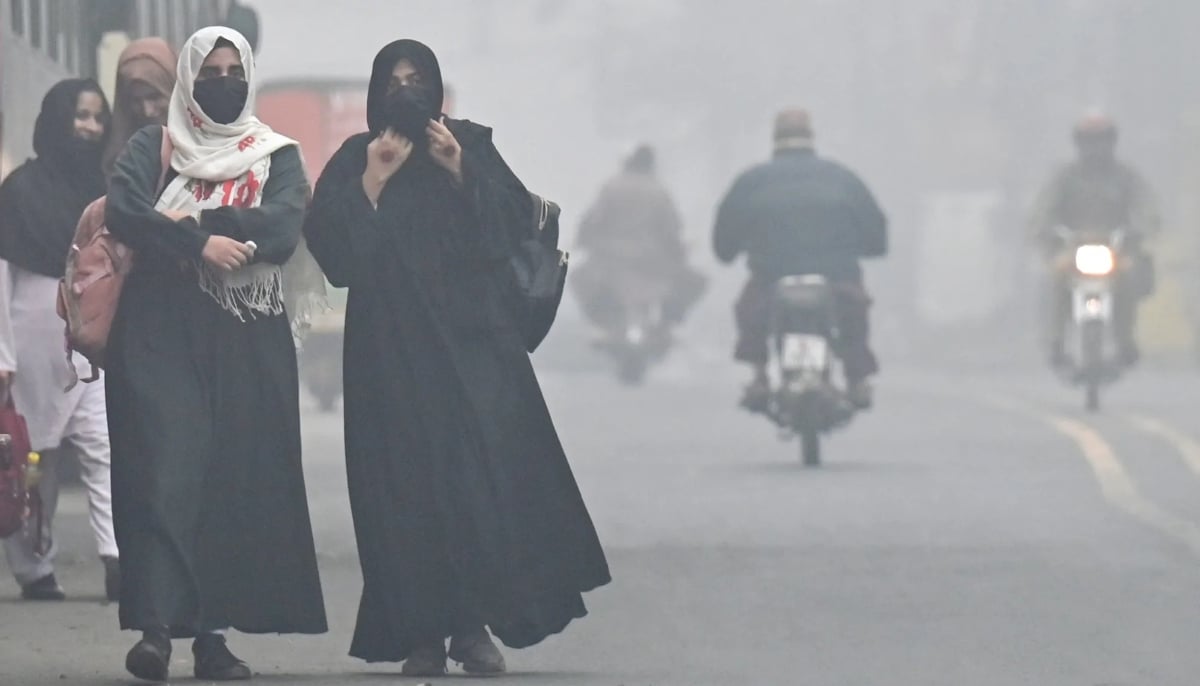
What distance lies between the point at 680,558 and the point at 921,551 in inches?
35.4

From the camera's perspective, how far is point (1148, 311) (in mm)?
32406

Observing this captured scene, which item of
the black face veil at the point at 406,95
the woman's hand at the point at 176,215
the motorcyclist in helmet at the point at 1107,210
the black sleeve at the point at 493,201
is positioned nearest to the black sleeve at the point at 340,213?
the black face veil at the point at 406,95

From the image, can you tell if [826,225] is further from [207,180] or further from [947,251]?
[947,251]

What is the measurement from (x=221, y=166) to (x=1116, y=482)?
7.84 meters

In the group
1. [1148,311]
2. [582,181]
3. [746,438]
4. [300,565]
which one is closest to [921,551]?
[300,565]

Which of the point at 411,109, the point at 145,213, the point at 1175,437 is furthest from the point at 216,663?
the point at 1175,437

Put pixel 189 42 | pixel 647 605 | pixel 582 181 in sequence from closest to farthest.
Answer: pixel 189 42
pixel 647 605
pixel 582 181

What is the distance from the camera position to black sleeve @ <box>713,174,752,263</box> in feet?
53.3

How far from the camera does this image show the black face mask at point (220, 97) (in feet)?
25.5

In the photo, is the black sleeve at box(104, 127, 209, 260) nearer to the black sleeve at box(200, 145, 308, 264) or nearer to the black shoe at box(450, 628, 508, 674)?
the black sleeve at box(200, 145, 308, 264)

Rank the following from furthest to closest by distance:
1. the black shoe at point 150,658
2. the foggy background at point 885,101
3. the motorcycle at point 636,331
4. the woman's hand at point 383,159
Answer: the foggy background at point 885,101 < the motorcycle at point 636,331 < the woman's hand at point 383,159 < the black shoe at point 150,658

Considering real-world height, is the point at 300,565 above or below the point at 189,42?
below

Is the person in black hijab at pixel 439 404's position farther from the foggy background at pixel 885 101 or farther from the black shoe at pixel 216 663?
the foggy background at pixel 885 101

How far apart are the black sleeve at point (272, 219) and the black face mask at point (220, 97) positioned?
0.19 m
